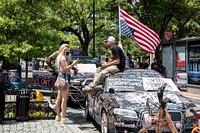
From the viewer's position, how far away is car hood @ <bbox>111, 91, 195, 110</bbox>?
708cm

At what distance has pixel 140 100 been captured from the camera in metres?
7.36

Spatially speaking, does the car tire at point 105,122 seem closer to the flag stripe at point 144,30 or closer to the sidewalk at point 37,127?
the sidewalk at point 37,127

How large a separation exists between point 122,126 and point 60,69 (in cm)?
270

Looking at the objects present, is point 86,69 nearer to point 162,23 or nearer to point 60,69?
point 60,69

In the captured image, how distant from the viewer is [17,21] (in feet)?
30.9

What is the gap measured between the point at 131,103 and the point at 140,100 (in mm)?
272

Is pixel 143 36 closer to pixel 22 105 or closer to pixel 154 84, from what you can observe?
pixel 154 84

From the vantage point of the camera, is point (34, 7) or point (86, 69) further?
point (86, 69)

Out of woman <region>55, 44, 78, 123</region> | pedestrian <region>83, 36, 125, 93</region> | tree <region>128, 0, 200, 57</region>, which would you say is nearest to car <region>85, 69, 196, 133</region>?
pedestrian <region>83, 36, 125, 93</region>

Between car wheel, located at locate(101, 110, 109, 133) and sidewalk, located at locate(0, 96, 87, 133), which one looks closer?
car wheel, located at locate(101, 110, 109, 133)

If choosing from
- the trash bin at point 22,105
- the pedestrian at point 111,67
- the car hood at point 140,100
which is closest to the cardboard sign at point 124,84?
the car hood at point 140,100

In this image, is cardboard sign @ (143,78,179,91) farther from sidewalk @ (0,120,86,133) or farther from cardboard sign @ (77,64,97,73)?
cardboard sign @ (77,64,97,73)

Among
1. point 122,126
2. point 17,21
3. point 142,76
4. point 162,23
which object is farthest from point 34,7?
point 162,23

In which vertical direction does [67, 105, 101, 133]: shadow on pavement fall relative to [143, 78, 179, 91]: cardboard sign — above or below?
below
